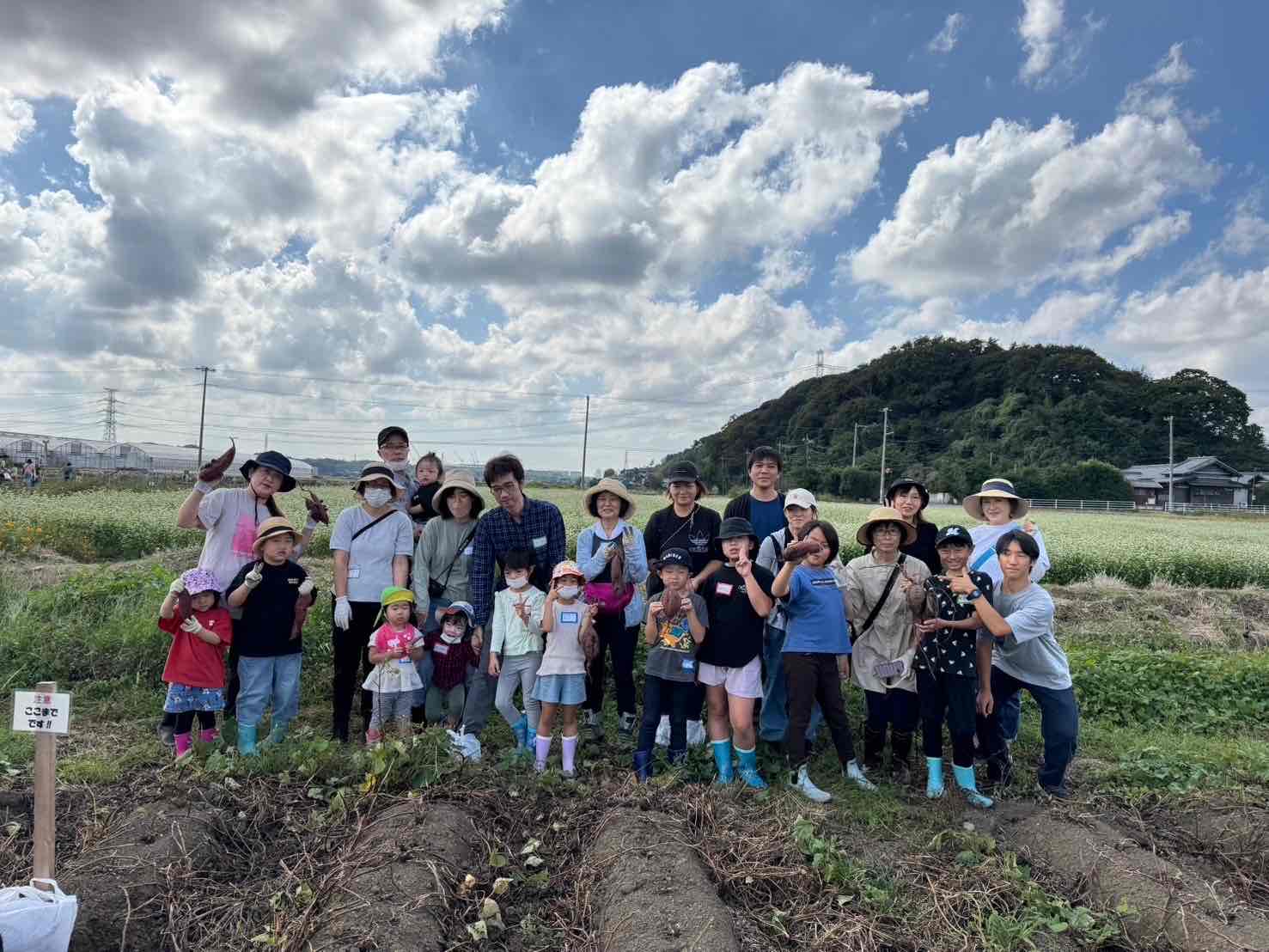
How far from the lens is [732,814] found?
388 centimetres

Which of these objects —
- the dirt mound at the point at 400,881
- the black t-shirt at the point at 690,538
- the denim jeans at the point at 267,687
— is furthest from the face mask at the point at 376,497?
the dirt mound at the point at 400,881

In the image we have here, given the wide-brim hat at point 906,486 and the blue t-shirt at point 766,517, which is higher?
the wide-brim hat at point 906,486

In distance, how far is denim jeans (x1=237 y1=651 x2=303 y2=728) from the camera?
4887mm

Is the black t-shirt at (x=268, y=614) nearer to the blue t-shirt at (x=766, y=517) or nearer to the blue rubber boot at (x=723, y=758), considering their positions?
the blue rubber boot at (x=723, y=758)

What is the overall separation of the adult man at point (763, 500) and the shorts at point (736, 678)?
3.48 feet

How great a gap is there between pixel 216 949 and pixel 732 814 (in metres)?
2.49

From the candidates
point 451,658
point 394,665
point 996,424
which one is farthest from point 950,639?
point 996,424

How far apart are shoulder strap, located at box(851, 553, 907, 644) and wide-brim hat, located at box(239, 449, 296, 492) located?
4302 mm

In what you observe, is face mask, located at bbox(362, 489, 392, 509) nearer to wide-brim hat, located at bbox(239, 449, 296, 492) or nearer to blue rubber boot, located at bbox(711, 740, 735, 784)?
wide-brim hat, located at bbox(239, 449, 296, 492)

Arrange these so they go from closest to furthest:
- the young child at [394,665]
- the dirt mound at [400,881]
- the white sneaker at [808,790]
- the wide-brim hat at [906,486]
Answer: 1. the dirt mound at [400,881]
2. the white sneaker at [808,790]
3. the young child at [394,665]
4. the wide-brim hat at [906,486]

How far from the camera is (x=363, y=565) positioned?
5.14m

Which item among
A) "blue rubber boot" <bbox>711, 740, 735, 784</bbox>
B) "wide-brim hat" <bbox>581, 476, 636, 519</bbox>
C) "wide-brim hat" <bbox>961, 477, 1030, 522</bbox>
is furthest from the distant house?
"wide-brim hat" <bbox>581, 476, 636, 519</bbox>

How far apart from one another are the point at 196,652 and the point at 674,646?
3303 millimetres

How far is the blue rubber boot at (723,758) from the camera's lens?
4734mm
